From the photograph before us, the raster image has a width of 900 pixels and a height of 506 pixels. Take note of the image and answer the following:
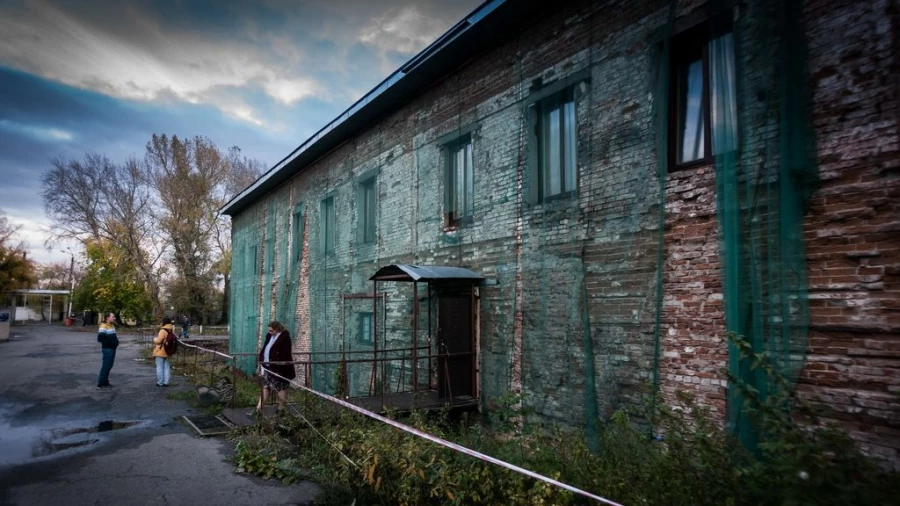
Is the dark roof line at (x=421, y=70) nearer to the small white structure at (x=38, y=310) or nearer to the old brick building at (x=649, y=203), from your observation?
the old brick building at (x=649, y=203)

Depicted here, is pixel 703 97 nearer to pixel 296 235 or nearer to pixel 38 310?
pixel 296 235

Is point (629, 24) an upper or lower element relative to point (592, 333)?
upper

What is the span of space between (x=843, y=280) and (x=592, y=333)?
2.53 metres

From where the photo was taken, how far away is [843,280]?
13.5ft

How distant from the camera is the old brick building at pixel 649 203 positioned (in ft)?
13.3

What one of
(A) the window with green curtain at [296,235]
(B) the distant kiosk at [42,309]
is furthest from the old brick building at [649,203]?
(B) the distant kiosk at [42,309]

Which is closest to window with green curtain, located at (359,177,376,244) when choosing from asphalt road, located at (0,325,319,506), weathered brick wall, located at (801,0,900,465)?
asphalt road, located at (0,325,319,506)

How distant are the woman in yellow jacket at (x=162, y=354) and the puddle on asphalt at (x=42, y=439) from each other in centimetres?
356

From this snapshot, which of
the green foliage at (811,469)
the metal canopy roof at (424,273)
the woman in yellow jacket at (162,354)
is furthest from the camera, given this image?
the woman in yellow jacket at (162,354)

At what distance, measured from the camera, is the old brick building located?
4059mm

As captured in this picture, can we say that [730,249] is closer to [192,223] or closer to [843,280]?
[843,280]

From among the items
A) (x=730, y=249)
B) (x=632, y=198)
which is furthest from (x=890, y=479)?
(x=632, y=198)

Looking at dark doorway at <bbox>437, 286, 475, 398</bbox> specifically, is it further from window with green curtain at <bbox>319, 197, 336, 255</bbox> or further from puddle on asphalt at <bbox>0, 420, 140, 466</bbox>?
window with green curtain at <bbox>319, 197, 336, 255</bbox>

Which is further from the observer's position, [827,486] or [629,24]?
[629,24]
